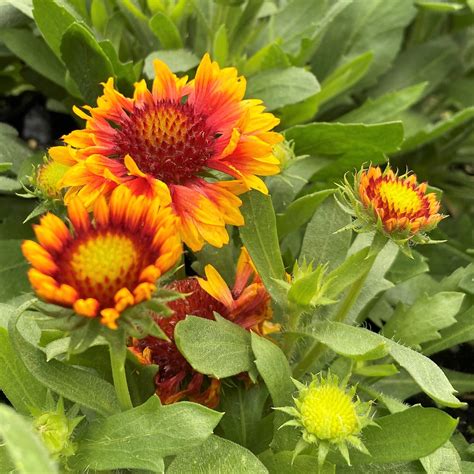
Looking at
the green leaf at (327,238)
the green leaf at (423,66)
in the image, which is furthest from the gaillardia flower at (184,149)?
the green leaf at (423,66)

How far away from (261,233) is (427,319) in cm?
34

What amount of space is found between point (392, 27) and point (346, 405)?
1.21 meters

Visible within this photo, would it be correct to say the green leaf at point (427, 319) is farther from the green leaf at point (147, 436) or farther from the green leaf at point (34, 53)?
the green leaf at point (34, 53)

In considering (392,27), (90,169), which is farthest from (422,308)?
(392,27)

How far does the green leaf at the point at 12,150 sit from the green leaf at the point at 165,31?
366mm

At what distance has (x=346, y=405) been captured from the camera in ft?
2.91

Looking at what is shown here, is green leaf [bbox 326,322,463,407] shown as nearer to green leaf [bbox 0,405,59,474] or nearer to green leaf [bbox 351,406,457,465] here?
green leaf [bbox 351,406,457,465]

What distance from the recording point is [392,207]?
0.92m

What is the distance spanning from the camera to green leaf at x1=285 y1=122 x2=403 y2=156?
1.30 meters

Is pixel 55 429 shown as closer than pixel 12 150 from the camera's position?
Yes

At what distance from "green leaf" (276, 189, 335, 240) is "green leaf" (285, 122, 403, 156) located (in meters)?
0.17

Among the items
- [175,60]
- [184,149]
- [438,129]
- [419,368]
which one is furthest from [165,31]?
[419,368]

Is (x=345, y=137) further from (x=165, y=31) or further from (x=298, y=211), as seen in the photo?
(x=165, y=31)

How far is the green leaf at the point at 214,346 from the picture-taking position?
919 mm
